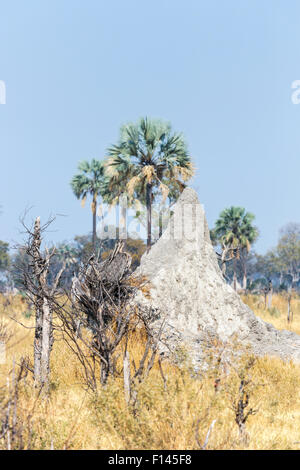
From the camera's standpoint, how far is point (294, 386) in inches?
377

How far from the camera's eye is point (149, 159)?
25391 millimetres

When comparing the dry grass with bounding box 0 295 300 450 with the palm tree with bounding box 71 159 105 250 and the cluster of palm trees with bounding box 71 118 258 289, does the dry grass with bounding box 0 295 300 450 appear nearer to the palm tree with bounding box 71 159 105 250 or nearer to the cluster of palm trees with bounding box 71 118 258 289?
the cluster of palm trees with bounding box 71 118 258 289

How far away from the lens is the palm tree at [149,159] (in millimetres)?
24809

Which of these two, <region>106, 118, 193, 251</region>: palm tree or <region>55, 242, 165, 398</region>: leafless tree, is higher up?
<region>106, 118, 193, 251</region>: palm tree

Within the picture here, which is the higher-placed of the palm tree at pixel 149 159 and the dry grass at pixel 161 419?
the palm tree at pixel 149 159

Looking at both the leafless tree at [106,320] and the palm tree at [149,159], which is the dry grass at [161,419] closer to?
the leafless tree at [106,320]

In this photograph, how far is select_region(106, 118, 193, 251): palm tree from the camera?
24.8m

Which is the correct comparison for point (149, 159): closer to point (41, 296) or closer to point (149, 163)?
point (149, 163)

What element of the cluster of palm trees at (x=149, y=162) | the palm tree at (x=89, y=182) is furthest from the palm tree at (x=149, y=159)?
the palm tree at (x=89, y=182)

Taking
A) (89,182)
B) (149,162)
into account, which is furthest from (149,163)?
(89,182)

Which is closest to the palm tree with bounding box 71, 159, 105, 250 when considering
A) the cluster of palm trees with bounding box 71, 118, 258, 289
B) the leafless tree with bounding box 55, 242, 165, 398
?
the cluster of palm trees with bounding box 71, 118, 258, 289

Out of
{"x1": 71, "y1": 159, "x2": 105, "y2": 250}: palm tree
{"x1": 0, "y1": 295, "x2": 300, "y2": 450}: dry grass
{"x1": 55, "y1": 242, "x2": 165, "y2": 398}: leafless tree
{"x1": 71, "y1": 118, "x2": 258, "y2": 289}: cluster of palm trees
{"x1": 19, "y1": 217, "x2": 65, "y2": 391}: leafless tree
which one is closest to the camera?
{"x1": 0, "y1": 295, "x2": 300, "y2": 450}: dry grass
